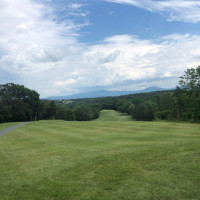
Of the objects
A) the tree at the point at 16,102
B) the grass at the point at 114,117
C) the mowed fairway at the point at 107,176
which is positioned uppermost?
the tree at the point at 16,102

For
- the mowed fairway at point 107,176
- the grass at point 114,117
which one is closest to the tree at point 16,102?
the grass at point 114,117

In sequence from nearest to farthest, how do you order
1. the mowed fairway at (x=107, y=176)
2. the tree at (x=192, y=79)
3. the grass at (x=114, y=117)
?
1. the mowed fairway at (x=107, y=176)
2. the tree at (x=192, y=79)
3. the grass at (x=114, y=117)

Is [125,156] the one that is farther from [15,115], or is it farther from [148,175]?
[15,115]

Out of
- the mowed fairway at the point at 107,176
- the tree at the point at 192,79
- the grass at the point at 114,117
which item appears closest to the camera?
the mowed fairway at the point at 107,176

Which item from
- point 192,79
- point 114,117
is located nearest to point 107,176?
point 192,79

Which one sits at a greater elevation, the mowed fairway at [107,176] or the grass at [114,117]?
the mowed fairway at [107,176]

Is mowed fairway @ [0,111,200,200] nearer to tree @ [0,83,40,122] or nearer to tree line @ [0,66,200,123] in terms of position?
tree line @ [0,66,200,123]

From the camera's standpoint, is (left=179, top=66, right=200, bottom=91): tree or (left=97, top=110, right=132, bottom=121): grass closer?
(left=179, top=66, right=200, bottom=91): tree

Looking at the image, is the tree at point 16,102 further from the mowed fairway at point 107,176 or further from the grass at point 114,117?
the mowed fairway at point 107,176

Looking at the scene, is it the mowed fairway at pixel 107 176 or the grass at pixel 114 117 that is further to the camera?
the grass at pixel 114 117

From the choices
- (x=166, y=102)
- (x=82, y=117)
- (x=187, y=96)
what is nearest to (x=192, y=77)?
(x=187, y=96)

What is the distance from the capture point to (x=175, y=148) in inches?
364

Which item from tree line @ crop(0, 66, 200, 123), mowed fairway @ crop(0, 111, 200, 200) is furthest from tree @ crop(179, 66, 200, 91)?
mowed fairway @ crop(0, 111, 200, 200)

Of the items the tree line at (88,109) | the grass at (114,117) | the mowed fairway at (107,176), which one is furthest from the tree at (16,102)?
the mowed fairway at (107,176)
